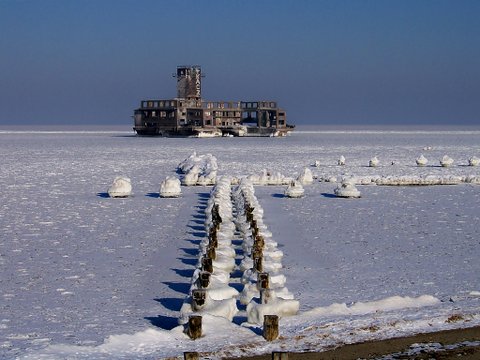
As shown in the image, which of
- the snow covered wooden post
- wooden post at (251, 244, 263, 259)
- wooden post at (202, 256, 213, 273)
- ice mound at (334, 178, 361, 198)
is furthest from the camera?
ice mound at (334, 178, 361, 198)

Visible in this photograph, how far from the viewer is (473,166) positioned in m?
31.9

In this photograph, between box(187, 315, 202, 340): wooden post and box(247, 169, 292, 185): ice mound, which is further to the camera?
box(247, 169, 292, 185): ice mound

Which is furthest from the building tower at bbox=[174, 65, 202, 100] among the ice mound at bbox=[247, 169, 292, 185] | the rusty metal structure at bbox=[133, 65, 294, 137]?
the ice mound at bbox=[247, 169, 292, 185]

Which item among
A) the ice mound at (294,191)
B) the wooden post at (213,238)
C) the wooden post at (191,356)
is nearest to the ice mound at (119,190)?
the ice mound at (294,191)

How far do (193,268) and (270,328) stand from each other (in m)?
3.67

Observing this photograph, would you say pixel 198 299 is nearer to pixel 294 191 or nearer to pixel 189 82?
pixel 294 191

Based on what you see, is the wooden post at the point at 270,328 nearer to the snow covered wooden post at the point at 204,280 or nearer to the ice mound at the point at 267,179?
the snow covered wooden post at the point at 204,280

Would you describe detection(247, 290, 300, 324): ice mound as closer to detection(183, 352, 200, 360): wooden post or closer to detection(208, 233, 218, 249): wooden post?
detection(183, 352, 200, 360): wooden post

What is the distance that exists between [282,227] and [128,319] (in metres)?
7.06

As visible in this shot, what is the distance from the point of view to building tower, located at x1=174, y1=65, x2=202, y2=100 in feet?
314

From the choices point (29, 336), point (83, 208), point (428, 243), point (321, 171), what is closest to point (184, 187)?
point (83, 208)

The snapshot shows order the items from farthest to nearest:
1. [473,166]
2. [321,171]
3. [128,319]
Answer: [473,166] → [321,171] → [128,319]

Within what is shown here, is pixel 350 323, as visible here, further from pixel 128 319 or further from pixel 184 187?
pixel 184 187

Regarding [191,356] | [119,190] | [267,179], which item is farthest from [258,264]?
[267,179]
